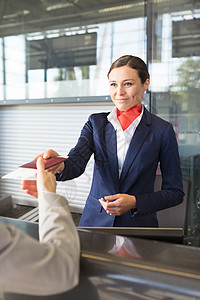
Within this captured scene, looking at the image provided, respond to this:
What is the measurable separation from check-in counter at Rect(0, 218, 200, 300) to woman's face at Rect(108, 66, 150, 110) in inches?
28.3

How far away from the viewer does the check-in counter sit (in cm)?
64

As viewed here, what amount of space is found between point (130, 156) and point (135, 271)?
71 centimetres

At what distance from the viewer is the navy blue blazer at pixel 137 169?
1325 millimetres

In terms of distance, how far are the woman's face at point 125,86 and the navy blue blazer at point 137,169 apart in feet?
0.40

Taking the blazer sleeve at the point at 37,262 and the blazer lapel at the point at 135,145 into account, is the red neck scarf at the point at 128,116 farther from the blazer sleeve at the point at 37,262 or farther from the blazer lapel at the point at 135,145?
the blazer sleeve at the point at 37,262

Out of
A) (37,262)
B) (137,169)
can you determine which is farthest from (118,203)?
(37,262)

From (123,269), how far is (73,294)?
158 millimetres

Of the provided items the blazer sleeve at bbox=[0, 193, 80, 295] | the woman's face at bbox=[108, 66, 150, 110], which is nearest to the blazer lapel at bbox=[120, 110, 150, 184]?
the woman's face at bbox=[108, 66, 150, 110]

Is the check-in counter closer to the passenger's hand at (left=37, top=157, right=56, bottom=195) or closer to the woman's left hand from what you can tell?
the passenger's hand at (left=37, top=157, right=56, bottom=195)

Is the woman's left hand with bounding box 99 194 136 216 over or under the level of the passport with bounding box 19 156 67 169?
under

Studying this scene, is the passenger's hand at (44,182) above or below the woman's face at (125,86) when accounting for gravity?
below

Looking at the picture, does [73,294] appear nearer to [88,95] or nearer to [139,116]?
[139,116]

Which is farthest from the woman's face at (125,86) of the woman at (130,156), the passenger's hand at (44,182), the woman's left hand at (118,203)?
the passenger's hand at (44,182)

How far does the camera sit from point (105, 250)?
755mm
